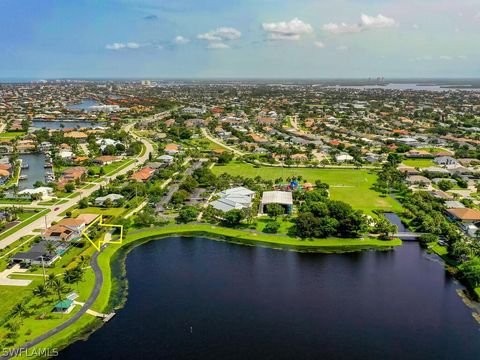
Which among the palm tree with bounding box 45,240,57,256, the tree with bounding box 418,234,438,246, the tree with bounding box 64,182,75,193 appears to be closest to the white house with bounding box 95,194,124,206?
the tree with bounding box 64,182,75,193

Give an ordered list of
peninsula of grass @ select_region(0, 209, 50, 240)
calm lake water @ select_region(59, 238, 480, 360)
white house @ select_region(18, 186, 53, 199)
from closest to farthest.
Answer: calm lake water @ select_region(59, 238, 480, 360), peninsula of grass @ select_region(0, 209, 50, 240), white house @ select_region(18, 186, 53, 199)

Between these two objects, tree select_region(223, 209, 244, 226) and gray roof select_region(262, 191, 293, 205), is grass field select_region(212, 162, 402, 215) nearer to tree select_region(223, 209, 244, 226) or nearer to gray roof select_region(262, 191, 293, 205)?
gray roof select_region(262, 191, 293, 205)

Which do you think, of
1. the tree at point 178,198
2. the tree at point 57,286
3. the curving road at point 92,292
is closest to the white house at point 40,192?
the curving road at point 92,292

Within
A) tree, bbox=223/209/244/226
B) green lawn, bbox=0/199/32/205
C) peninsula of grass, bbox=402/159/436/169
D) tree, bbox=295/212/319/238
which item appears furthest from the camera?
peninsula of grass, bbox=402/159/436/169

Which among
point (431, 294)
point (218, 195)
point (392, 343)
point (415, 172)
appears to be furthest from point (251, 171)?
point (392, 343)

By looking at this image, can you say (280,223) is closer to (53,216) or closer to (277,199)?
(277,199)
